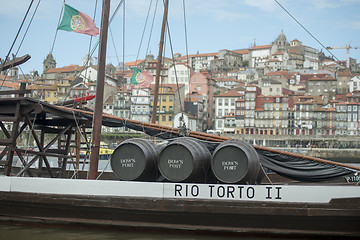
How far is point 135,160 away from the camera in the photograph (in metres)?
13.2

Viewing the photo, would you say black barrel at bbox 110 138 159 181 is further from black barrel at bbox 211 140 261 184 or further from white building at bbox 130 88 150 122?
white building at bbox 130 88 150 122

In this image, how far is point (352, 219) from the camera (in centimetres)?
1157

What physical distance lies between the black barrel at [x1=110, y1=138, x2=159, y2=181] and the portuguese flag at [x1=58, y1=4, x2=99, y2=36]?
226 inches

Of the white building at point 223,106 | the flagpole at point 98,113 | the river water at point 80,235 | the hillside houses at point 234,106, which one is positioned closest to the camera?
the river water at point 80,235

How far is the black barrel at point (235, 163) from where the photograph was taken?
40.4ft

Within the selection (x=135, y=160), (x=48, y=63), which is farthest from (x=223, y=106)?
(x=135, y=160)

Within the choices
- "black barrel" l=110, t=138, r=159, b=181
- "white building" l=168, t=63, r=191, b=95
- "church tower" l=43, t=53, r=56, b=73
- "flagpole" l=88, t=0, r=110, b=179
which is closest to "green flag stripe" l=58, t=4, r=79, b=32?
"flagpole" l=88, t=0, r=110, b=179

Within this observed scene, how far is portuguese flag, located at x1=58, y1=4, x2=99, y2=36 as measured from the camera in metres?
17.2

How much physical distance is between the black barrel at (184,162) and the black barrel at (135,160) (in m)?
0.38

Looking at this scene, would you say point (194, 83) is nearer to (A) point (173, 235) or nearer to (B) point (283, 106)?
(B) point (283, 106)

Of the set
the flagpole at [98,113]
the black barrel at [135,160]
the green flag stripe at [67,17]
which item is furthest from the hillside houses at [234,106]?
the black barrel at [135,160]

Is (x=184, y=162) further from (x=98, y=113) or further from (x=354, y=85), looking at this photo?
(x=354, y=85)

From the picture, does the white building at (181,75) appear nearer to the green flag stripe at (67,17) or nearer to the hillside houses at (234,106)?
the hillside houses at (234,106)

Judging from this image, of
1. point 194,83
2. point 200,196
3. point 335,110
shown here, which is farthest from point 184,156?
point 194,83
